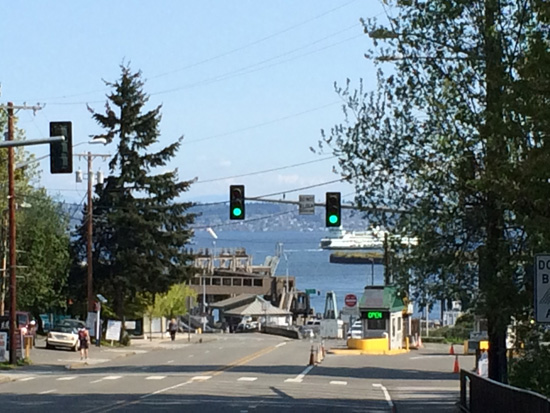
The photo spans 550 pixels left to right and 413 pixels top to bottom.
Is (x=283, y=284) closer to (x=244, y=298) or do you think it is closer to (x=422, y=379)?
(x=244, y=298)

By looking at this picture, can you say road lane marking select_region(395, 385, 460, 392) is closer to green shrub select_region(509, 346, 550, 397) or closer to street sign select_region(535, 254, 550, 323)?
green shrub select_region(509, 346, 550, 397)

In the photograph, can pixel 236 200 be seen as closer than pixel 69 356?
Yes

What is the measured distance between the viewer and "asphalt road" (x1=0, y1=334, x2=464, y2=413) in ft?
89.0

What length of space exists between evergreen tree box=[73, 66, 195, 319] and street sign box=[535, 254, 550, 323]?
55.2 m

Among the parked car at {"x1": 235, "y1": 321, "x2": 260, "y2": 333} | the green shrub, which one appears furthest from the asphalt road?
the parked car at {"x1": 235, "y1": 321, "x2": 260, "y2": 333}

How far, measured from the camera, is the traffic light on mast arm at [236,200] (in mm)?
33875

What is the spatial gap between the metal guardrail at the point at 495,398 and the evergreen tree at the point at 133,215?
44052 mm

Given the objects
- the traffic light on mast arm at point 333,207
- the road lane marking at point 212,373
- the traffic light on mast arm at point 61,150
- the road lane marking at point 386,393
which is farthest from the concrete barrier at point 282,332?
the traffic light on mast arm at point 61,150

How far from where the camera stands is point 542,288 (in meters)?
13.7

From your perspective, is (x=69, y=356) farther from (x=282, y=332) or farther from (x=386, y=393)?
(x=282, y=332)

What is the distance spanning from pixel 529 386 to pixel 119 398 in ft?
38.1

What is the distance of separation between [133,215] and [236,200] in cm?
3499

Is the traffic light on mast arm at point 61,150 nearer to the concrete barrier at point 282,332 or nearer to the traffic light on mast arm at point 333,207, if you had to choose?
the traffic light on mast arm at point 333,207

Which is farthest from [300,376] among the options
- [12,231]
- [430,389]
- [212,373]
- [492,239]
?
[492,239]
